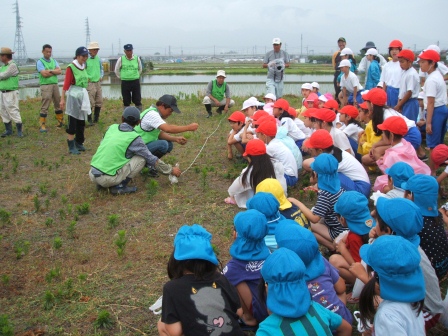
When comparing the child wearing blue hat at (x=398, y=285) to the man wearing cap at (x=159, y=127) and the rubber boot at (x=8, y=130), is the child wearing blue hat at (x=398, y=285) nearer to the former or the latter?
the man wearing cap at (x=159, y=127)

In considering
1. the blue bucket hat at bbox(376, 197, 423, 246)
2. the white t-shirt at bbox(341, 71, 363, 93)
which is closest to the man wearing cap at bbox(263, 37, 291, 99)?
the white t-shirt at bbox(341, 71, 363, 93)

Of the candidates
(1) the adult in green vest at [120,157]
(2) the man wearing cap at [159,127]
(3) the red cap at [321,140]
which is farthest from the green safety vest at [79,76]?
(3) the red cap at [321,140]

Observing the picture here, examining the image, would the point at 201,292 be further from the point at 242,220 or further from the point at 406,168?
the point at 406,168

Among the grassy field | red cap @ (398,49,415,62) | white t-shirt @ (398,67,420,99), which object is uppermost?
red cap @ (398,49,415,62)

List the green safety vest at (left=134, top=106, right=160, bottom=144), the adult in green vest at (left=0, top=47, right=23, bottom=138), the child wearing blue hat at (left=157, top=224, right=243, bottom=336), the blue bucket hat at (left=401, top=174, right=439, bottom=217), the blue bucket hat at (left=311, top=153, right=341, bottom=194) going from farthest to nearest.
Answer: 1. the adult in green vest at (left=0, top=47, right=23, bottom=138)
2. the green safety vest at (left=134, top=106, right=160, bottom=144)
3. the blue bucket hat at (left=311, top=153, right=341, bottom=194)
4. the blue bucket hat at (left=401, top=174, right=439, bottom=217)
5. the child wearing blue hat at (left=157, top=224, right=243, bottom=336)

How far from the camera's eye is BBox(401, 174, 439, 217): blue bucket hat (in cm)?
329

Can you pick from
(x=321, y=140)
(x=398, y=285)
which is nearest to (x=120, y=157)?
(x=321, y=140)

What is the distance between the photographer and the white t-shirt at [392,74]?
7293 millimetres

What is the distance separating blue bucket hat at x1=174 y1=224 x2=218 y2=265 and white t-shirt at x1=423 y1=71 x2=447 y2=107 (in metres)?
4.77

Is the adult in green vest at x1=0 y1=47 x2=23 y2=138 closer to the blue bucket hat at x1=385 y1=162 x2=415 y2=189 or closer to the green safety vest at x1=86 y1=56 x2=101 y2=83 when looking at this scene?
the green safety vest at x1=86 y1=56 x2=101 y2=83

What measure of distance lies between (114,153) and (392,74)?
4730 mm

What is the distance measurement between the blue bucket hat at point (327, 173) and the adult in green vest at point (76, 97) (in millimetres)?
4904

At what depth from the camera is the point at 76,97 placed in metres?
7.58

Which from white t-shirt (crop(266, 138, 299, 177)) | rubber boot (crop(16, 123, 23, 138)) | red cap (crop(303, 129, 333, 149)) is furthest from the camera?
rubber boot (crop(16, 123, 23, 138))
